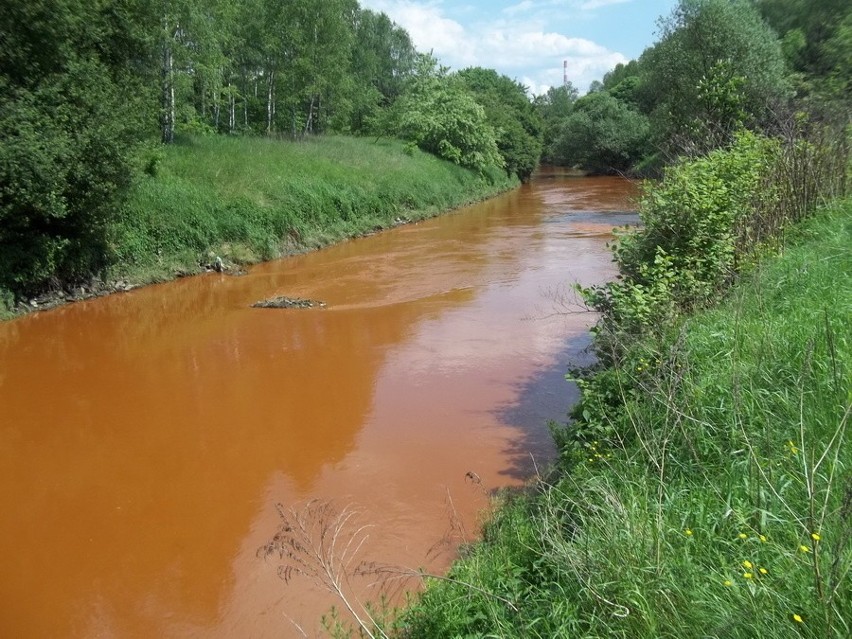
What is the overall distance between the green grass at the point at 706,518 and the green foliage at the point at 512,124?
36.6 m

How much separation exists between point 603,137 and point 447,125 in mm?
20984

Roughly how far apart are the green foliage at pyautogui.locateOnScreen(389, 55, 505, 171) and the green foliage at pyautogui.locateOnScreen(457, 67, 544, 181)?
10.1ft

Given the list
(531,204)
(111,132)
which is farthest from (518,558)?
(531,204)

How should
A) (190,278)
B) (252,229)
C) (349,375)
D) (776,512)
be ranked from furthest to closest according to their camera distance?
1. (252,229)
2. (190,278)
3. (349,375)
4. (776,512)

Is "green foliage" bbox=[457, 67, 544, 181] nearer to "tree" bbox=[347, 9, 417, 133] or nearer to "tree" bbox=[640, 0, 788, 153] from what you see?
"tree" bbox=[347, 9, 417, 133]

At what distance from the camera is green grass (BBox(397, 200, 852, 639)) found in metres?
2.53

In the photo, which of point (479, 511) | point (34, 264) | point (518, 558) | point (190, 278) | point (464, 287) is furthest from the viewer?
point (190, 278)

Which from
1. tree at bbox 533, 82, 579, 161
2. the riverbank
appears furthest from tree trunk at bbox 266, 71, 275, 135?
tree at bbox 533, 82, 579, 161

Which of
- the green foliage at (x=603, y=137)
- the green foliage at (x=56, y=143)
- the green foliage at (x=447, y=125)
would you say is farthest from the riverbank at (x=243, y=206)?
the green foliage at (x=603, y=137)

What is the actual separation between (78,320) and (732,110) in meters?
14.8

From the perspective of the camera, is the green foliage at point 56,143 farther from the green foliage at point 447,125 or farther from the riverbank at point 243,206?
the green foliage at point 447,125

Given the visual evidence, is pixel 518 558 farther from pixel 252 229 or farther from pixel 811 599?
pixel 252 229

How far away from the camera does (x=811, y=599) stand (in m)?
2.38

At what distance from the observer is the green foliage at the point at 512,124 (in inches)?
1652
